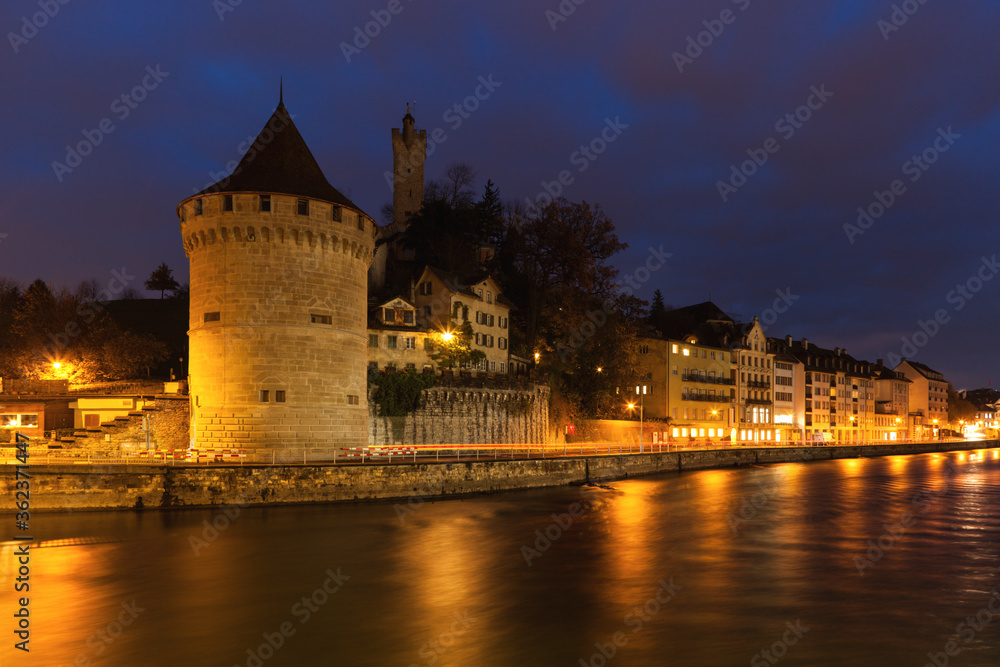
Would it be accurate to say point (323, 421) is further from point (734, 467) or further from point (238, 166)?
point (734, 467)

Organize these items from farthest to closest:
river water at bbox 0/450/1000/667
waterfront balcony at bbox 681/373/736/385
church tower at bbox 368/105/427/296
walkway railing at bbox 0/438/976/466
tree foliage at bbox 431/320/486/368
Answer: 1. church tower at bbox 368/105/427/296
2. waterfront balcony at bbox 681/373/736/385
3. tree foliage at bbox 431/320/486/368
4. walkway railing at bbox 0/438/976/466
5. river water at bbox 0/450/1000/667

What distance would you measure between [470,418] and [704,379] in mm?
36754

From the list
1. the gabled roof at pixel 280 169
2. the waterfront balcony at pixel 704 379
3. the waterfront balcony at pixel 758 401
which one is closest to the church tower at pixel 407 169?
the waterfront balcony at pixel 704 379

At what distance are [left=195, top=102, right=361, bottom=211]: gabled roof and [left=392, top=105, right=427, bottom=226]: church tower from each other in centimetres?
4118

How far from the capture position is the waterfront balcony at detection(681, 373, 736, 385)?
71.7 metres

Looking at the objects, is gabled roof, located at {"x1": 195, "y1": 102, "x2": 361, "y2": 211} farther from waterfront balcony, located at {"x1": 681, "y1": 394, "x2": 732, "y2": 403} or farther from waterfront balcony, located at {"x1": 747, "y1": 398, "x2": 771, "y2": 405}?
waterfront balcony, located at {"x1": 747, "y1": 398, "x2": 771, "y2": 405}

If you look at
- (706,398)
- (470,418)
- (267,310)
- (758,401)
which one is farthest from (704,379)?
(267,310)

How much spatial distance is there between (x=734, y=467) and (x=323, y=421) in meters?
36.7

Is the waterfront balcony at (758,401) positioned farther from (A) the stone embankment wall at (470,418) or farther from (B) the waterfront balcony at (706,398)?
(A) the stone embankment wall at (470,418)

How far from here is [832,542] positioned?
85.1ft

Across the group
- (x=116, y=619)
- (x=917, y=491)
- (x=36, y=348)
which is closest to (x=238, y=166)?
(x=116, y=619)

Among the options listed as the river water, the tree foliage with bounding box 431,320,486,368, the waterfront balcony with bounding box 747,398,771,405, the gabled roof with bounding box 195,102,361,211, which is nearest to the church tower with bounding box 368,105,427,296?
the tree foliage with bounding box 431,320,486,368

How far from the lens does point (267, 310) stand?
3020 centimetres

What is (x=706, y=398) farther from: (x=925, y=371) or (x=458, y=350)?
(x=925, y=371)
